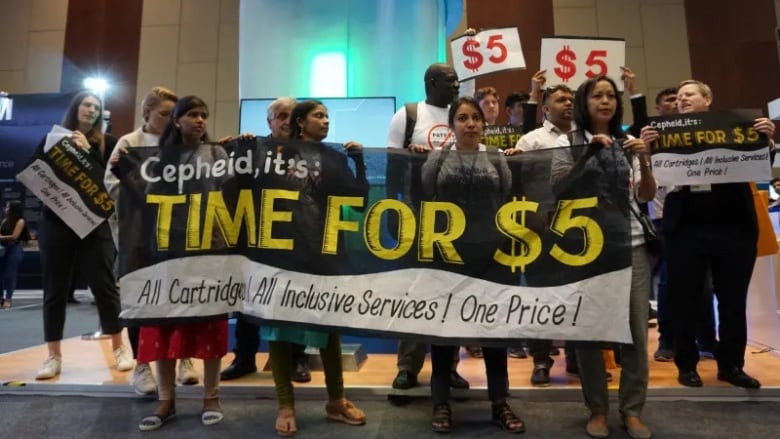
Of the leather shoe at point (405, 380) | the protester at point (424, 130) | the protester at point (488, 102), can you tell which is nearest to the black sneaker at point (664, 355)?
the protester at point (424, 130)

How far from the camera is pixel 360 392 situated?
2.67 m

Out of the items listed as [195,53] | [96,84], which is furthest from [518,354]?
[96,84]

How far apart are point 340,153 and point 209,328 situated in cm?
100

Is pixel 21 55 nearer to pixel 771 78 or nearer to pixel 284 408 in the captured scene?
pixel 284 408

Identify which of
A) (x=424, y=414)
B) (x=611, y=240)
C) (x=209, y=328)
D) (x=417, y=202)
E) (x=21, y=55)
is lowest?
(x=424, y=414)

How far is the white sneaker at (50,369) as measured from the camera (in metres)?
2.84

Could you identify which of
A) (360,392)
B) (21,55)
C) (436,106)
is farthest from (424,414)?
→ (21,55)

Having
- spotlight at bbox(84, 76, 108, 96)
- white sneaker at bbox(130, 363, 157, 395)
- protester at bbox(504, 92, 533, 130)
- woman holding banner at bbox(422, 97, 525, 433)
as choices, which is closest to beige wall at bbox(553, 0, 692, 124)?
protester at bbox(504, 92, 533, 130)

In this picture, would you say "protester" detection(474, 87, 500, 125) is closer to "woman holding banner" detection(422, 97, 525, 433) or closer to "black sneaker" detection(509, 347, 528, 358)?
"woman holding banner" detection(422, 97, 525, 433)

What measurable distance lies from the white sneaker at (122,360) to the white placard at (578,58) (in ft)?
11.0

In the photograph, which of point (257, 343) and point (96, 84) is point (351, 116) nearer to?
point (257, 343)

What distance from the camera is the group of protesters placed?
83.9 inches

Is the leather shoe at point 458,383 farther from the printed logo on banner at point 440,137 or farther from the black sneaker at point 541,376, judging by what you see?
the printed logo on banner at point 440,137

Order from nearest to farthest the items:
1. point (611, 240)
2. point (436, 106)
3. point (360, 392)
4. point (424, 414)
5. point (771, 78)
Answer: point (611, 240), point (424, 414), point (360, 392), point (436, 106), point (771, 78)
